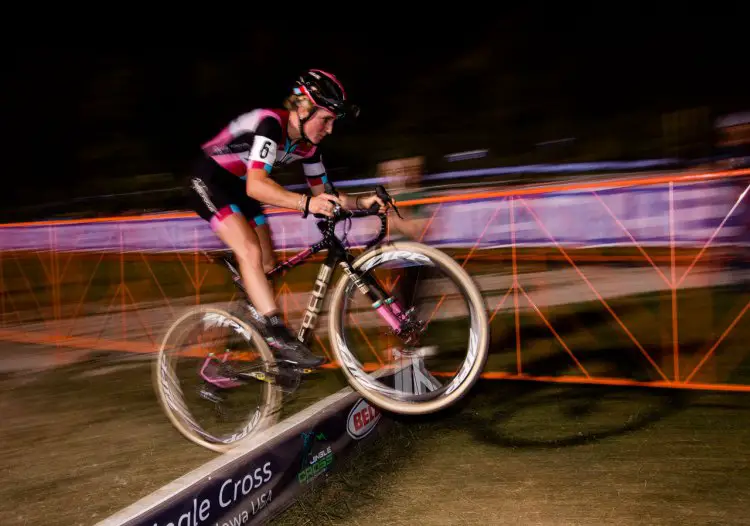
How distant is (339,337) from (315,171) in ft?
3.40

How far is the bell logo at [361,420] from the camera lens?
340cm

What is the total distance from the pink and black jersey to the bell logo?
138cm

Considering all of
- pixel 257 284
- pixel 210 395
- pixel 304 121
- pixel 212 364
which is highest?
pixel 304 121

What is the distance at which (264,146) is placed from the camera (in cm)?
287

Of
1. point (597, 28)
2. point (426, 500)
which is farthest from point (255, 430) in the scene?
point (597, 28)

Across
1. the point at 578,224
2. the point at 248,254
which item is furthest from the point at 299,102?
the point at 578,224

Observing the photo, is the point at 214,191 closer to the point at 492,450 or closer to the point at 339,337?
the point at 339,337

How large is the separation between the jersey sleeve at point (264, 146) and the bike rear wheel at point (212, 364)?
1035 mm

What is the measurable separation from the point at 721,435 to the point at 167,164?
65.8ft

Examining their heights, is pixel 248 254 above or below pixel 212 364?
above

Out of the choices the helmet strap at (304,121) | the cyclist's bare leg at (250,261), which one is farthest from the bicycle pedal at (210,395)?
the helmet strap at (304,121)

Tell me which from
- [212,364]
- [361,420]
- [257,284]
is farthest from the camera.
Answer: [212,364]

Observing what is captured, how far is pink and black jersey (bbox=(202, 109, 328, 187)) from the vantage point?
2873 millimetres

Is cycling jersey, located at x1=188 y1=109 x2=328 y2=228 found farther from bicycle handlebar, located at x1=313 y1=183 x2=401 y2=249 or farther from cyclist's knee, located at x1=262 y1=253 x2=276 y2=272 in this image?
bicycle handlebar, located at x1=313 y1=183 x2=401 y2=249
